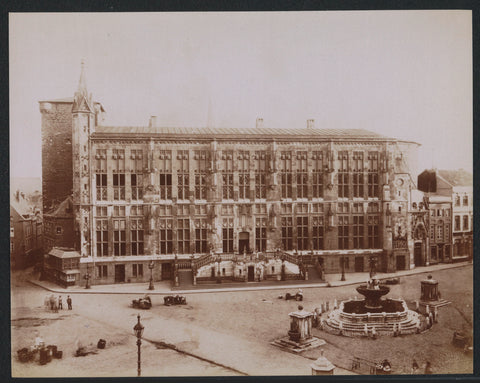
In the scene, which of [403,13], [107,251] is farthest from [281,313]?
[403,13]

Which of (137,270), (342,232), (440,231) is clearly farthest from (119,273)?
(440,231)

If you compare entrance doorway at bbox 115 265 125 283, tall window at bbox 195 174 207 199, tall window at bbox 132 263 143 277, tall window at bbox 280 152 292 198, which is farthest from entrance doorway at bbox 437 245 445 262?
entrance doorway at bbox 115 265 125 283

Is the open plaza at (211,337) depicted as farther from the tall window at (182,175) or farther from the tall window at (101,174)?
the tall window at (182,175)

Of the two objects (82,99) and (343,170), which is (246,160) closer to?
(343,170)

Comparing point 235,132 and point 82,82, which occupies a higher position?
point 82,82

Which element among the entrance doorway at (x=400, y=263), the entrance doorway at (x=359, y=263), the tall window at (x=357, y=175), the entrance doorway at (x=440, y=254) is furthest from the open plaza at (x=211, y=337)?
the tall window at (x=357, y=175)

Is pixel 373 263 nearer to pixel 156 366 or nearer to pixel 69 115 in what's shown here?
pixel 156 366

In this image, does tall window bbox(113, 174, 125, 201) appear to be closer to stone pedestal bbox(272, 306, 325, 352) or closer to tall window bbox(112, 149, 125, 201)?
tall window bbox(112, 149, 125, 201)

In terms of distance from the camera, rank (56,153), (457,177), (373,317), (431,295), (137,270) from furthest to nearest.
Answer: (137,270)
(56,153)
(431,295)
(457,177)
(373,317)
